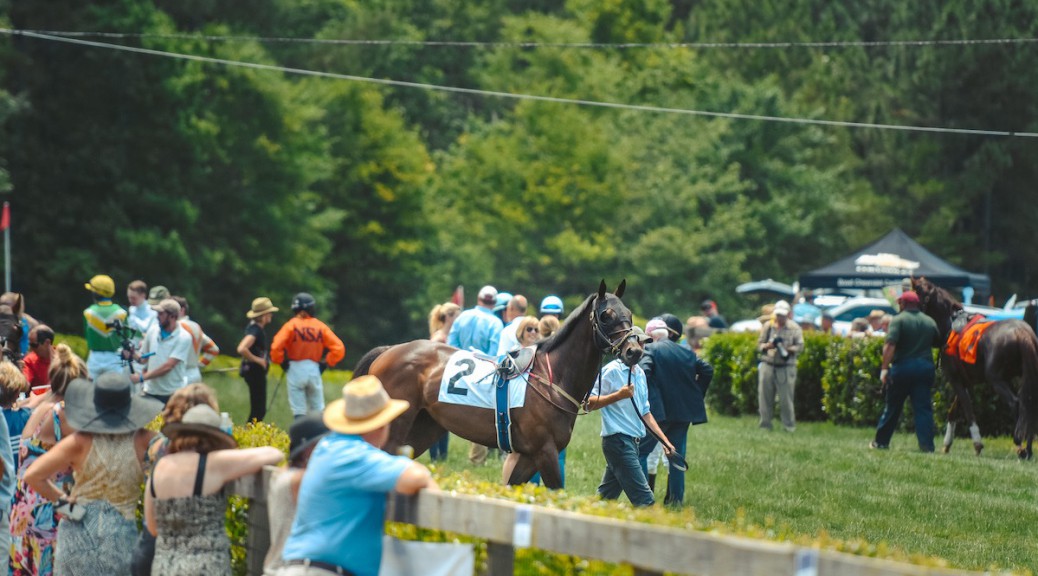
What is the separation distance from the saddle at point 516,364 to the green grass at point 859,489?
0.91m

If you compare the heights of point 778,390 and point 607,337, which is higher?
point 607,337

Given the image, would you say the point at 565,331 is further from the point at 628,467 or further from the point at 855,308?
the point at 855,308

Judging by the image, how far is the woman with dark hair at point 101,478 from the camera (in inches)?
269

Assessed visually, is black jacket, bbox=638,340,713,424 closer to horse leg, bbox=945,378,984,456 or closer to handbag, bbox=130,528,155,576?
horse leg, bbox=945,378,984,456

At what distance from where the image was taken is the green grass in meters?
11.4

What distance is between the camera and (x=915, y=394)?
17.6 m

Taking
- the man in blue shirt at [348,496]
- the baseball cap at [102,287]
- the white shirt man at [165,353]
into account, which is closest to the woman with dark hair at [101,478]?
the man in blue shirt at [348,496]

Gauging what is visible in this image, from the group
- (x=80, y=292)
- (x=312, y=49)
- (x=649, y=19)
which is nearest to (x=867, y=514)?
(x=80, y=292)

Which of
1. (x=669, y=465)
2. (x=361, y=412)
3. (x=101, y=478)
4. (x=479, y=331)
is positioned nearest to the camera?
(x=361, y=412)

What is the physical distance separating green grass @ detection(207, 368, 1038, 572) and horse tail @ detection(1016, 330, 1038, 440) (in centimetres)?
46

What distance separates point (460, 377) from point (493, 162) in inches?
1612

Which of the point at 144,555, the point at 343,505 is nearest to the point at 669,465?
the point at 144,555

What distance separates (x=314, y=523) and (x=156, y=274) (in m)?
39.8

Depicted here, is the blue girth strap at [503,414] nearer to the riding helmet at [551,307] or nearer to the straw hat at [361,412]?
the riding helmet at [551,307]
